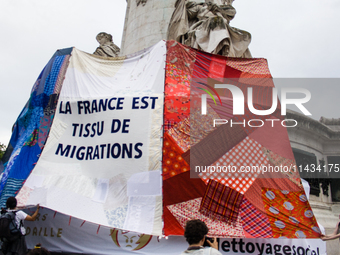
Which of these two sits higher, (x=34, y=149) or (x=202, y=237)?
(x=34, y=149)

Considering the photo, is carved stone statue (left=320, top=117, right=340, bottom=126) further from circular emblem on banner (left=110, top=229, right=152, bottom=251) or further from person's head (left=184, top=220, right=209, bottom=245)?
person's head (left=184, top=220, right=209, bottom=245)

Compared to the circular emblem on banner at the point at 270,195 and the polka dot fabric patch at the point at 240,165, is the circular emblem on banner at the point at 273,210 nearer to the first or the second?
the circular emblem on banner at the point at 270,195

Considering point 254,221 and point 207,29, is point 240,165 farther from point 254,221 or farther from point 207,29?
point 207,29

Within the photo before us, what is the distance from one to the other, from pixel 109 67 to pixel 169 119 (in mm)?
2334

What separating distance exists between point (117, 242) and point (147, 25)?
8.08 meters

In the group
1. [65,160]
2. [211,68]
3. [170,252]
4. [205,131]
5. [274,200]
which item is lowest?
[170,252]

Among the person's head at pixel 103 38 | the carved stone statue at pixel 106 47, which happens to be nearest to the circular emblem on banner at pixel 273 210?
the carved stone statue at pixel 106 47

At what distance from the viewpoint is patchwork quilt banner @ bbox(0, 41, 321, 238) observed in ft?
18.7

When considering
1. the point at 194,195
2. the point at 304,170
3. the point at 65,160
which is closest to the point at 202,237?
the point at 194,195

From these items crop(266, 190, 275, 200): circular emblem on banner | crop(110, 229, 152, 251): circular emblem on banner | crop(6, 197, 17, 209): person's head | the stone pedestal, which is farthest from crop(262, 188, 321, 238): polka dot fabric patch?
the stone pedestal

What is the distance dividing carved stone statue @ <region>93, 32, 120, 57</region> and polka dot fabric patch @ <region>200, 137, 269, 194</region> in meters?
7.75

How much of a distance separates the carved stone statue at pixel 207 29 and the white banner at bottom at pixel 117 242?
5.25 m

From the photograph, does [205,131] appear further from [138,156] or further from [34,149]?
[34,149]

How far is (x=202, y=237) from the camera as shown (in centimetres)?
308
